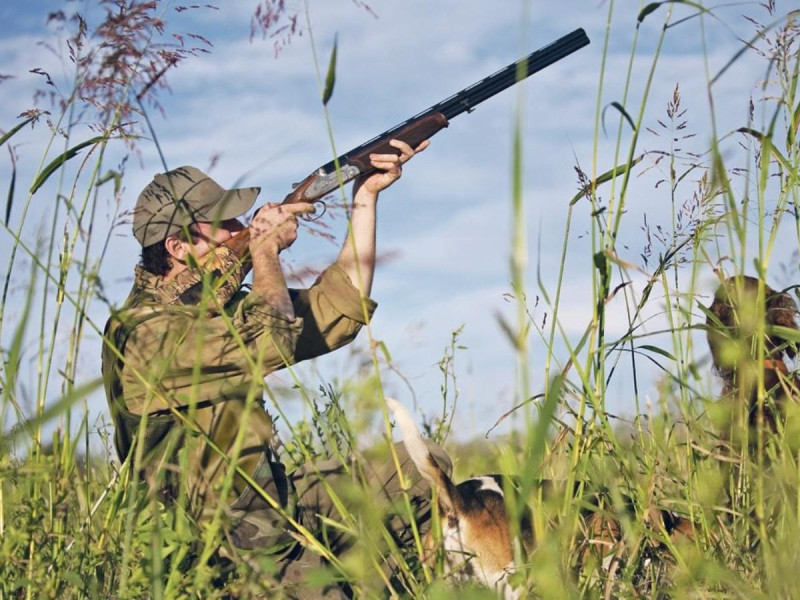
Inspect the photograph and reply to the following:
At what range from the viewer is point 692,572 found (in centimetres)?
194

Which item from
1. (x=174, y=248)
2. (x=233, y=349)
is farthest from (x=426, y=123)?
(x=233, y=349)

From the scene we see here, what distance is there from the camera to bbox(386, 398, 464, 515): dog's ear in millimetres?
2434

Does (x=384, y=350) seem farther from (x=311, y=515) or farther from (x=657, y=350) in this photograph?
(x=311, y=515)

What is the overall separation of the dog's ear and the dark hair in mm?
1371

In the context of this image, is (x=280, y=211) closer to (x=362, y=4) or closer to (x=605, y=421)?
(x=362, y=4)

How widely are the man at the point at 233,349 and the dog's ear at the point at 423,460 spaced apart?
0.46ft

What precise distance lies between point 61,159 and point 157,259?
49.6 inches

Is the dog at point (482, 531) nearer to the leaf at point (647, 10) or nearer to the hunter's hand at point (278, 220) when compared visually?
the hunter's hand at point (278, 220)

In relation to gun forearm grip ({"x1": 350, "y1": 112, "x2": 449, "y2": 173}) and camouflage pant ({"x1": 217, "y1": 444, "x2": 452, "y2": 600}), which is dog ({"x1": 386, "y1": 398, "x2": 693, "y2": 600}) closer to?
camouflage pant ({"x1": 217, "y1": 444, "x2": 452, "y2": 600})

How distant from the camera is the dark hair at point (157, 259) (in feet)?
11.8

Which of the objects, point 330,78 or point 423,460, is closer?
point 330,78

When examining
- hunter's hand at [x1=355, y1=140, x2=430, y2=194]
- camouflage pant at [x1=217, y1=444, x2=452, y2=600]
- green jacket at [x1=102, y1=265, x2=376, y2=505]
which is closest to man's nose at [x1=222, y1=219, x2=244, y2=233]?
green jacket at [x1=102, y1=265, x2=376, y2=505]

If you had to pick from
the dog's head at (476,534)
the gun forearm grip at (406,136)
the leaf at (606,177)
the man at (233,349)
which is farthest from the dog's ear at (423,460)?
the gun forearm grip at (406,136)

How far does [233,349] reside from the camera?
310cm
